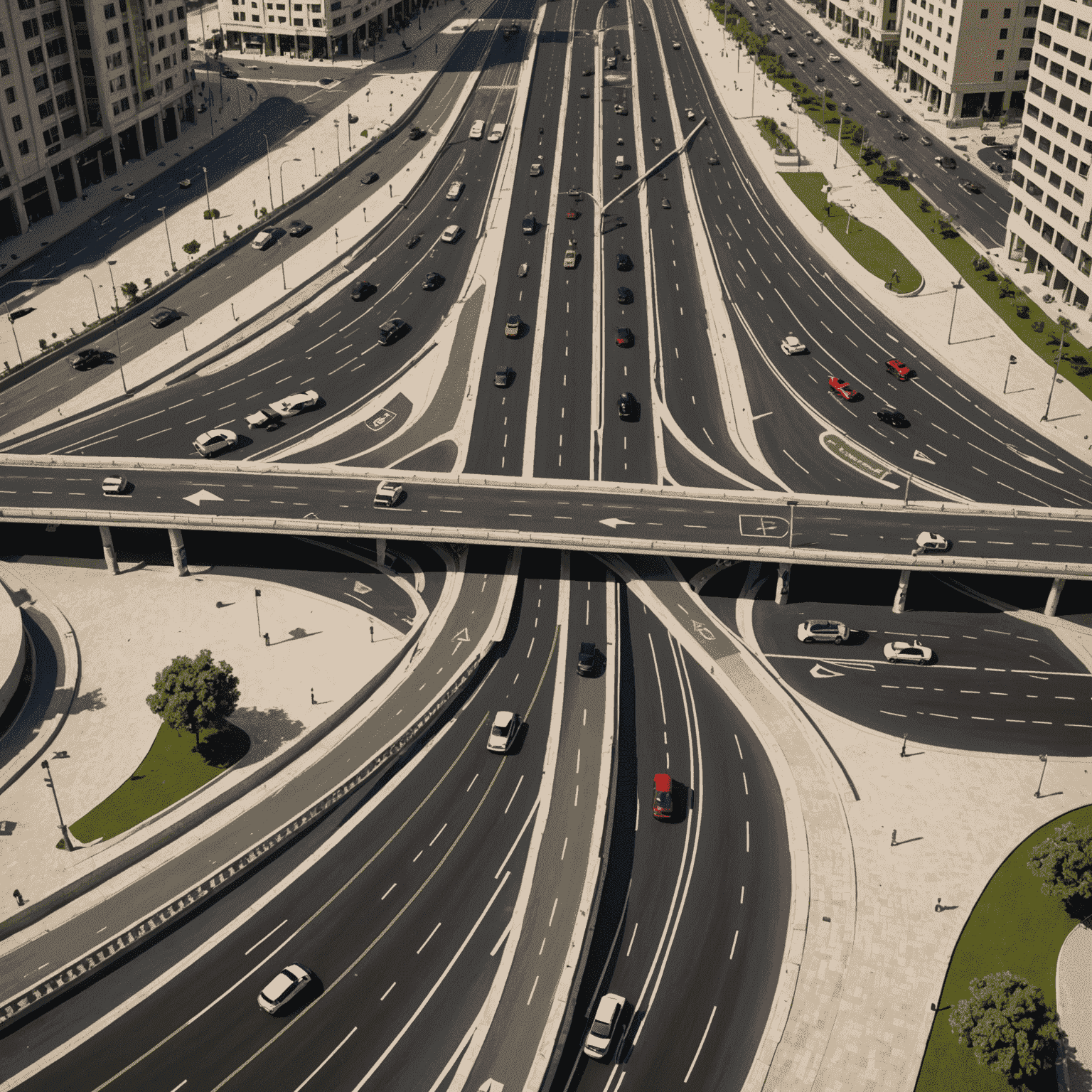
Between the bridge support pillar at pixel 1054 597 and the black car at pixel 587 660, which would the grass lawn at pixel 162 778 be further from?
the bridge support pillar at pixel 1054 597

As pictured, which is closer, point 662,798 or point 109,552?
point 662,798

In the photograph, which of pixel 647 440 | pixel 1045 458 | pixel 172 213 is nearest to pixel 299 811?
pixel 647 440

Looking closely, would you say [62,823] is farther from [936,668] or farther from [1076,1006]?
[936,668]

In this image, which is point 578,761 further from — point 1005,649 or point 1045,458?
point 1045,458

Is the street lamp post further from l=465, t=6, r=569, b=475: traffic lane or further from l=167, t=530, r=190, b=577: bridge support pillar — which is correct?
l=465, t=6, r=569, b=475: traffic lane

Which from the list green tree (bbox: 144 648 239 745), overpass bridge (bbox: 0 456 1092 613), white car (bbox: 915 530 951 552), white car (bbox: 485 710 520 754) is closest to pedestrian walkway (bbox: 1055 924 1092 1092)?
overpass bridge (bbox: 0 456 1092 613)

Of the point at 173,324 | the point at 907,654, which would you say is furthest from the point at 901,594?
the point at 173,324
